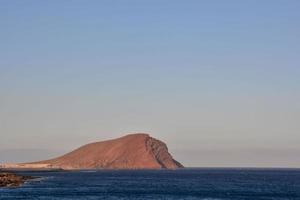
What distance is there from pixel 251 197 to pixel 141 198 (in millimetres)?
18471

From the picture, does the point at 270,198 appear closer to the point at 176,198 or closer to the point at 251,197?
the point at 251,197

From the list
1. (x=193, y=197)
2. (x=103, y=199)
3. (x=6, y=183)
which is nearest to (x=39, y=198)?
(x=103, y=199)

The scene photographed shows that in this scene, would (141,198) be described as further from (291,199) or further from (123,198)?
(291,199)

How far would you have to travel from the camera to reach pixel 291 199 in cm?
10062

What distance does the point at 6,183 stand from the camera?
461ft

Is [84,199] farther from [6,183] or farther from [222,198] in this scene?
[6,183]

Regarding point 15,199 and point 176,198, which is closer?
point 15,199

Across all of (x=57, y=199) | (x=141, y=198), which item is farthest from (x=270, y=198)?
(x=57, y=199)

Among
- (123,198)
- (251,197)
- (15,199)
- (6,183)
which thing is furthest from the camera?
(6,183)

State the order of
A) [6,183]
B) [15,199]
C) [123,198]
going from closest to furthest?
[15,199] → [123,198] → [6,183]

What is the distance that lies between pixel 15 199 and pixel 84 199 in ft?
32.8

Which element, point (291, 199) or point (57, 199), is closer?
point (57, 199)

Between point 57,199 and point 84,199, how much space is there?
12.7 feet

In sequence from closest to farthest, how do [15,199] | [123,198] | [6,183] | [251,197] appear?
1. [15,199]
2. [123,198]
3. [251,197]
4. [6,183]
